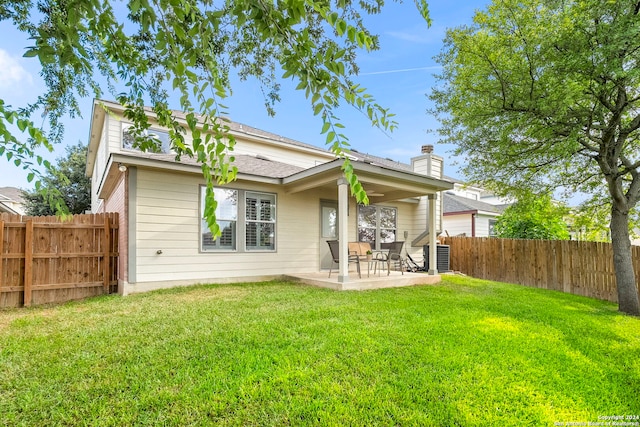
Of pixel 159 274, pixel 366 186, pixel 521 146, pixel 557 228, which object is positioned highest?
pixel 521 146

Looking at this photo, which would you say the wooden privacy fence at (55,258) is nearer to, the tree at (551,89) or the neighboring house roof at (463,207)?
the tree at (551,89)

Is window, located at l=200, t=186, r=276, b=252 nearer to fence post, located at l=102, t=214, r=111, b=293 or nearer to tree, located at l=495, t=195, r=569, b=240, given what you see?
fence post, located at l=102, t=214, r=111, b=293

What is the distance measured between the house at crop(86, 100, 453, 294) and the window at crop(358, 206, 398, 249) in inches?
1.3

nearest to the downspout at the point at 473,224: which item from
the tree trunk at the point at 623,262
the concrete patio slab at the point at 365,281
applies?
the concrete patio slab at the point at 365,281

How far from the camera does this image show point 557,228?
11.3 m

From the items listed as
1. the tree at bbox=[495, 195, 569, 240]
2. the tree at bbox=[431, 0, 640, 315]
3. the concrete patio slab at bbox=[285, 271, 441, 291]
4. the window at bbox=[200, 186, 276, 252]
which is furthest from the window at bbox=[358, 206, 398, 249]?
the tree at bbox=[431, 0, 640, 315]

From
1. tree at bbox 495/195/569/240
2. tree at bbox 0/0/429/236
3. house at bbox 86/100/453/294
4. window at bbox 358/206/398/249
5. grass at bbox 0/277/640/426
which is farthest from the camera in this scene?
window at bbox 358/206/398/249

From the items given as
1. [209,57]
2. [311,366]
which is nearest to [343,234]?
[311,366]

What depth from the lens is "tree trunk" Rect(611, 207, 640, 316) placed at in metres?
6.83

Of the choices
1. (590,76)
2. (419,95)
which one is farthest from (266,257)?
(590,76)

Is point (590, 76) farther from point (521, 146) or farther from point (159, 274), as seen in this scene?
point (159, 274)

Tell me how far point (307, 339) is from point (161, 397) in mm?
1643

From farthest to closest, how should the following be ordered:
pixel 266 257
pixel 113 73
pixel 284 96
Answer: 1. pixel 266 257
2. pixel 284 96
3. pixel 113 73

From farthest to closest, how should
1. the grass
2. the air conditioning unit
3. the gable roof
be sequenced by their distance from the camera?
1. the air conditioning unit
2. the gable roof
3. the grass
